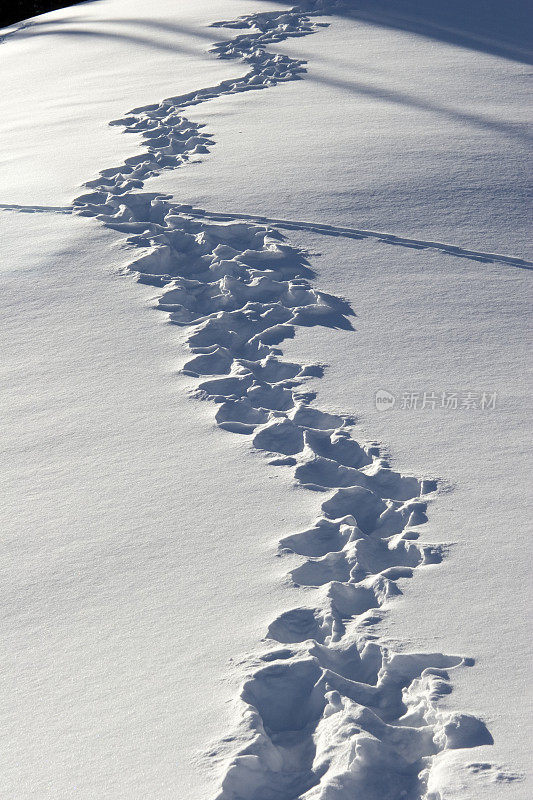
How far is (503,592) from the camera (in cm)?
186

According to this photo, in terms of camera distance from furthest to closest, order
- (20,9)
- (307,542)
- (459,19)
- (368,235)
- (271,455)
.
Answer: (20,9) → (459,19) → (368,235) → (271,455) → (307,542)

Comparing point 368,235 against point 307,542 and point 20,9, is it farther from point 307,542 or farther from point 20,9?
point 20,9

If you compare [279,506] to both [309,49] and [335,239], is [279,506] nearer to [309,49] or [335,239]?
[335,239]

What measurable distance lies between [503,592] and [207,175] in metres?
2.98

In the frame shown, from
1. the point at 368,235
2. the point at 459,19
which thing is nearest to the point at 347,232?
the point at 368,235

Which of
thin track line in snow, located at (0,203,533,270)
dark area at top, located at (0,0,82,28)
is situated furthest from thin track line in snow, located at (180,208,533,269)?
dark area at top, located at (0,0,82,28)

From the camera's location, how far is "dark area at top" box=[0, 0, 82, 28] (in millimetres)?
16281

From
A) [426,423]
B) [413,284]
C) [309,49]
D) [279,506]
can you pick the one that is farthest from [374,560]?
[309,49]

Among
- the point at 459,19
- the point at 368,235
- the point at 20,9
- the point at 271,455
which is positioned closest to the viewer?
the point at 271,455

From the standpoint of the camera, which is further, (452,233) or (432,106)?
(432,106)

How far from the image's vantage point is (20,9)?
16.5m

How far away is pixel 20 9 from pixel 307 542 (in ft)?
56.2

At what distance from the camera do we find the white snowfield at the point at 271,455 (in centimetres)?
160

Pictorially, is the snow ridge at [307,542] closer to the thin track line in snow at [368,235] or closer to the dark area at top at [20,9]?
the thin track line in snow at [368,235]
